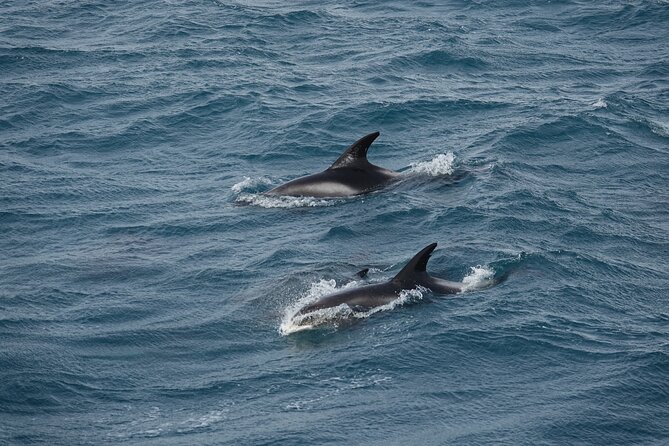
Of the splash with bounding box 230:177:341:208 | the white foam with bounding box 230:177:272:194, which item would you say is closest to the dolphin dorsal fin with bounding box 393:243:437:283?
the splash with bounding box 230:177:341:208

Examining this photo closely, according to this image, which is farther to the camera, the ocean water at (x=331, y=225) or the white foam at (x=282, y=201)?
the white foam at (x=282, y=201)

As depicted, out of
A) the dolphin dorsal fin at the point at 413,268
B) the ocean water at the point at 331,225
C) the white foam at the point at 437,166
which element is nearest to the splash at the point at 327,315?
the ocean water at the point at 331,225

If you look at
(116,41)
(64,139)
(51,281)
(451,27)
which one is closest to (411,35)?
(451,27)

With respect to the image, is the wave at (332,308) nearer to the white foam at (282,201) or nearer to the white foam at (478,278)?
the white foam at (478,278)

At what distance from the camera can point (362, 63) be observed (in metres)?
44.7

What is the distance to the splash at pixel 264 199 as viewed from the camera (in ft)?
101

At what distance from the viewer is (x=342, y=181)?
31094 mm

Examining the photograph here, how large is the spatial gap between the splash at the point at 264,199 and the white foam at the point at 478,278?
6247mm

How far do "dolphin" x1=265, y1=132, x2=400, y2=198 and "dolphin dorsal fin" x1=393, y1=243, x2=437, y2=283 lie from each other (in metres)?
7.62

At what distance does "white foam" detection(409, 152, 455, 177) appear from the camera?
3266 cm

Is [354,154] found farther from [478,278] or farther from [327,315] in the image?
[327,315]

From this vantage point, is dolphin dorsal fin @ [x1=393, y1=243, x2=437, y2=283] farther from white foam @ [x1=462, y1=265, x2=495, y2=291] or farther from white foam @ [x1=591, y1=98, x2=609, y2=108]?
white foam @ [x1=591, y1=98, x2=609, y2=108]

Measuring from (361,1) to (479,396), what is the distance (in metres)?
37.1

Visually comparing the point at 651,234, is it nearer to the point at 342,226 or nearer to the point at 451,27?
the point at 342,226
